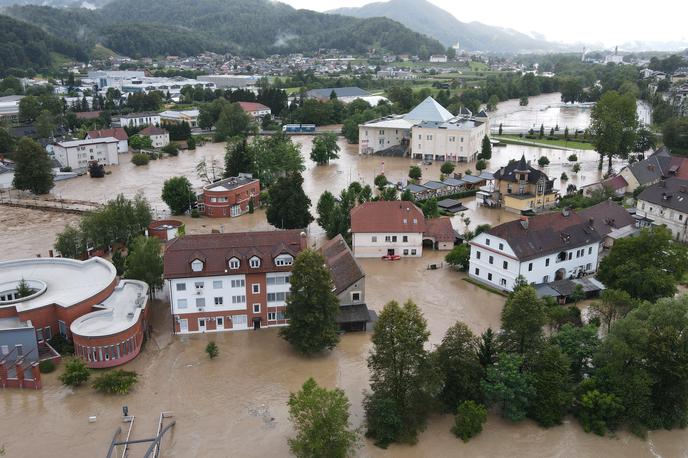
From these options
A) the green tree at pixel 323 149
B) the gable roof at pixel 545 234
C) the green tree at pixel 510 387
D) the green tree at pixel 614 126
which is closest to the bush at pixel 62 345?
the green tree at pixel 510 387

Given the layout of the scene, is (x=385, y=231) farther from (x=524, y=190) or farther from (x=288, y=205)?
(x=524, y=190)

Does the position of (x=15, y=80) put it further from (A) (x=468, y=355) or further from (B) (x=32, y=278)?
(A) (x=468, y=355)

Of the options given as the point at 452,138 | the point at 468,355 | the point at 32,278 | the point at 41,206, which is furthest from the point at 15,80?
the point at 468,355

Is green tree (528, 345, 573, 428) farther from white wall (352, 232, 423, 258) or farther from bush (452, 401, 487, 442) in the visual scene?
white wall (352, 232, 423, 258)

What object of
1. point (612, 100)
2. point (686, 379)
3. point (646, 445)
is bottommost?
point (646, 445)

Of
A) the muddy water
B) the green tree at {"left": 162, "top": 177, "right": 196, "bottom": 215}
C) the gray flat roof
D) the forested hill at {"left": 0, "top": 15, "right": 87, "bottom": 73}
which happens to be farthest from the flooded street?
the forested hill at {"left": 0, "top": 15, "right": 87, "bottom": 73}
